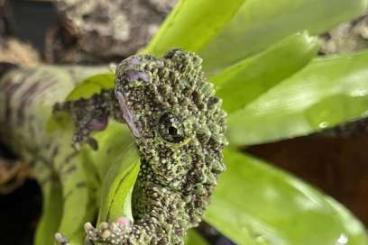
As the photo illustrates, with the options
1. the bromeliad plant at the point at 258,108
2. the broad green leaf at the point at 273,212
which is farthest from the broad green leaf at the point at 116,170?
the broad green leaf at the point at 273,212

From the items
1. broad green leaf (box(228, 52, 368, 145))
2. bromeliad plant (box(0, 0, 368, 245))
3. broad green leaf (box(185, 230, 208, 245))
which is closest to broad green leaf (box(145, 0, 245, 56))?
bromeliad plant (box(0, 0, 368, 245))

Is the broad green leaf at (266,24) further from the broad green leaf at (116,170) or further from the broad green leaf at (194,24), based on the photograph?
the broad green leaf at (116,170)

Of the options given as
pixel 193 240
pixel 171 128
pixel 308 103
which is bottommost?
pixel 193 240

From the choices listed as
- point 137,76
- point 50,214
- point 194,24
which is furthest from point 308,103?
point 50,214

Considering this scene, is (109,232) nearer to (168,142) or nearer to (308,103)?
(168,142)

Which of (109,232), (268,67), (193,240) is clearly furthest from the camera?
(193,240)

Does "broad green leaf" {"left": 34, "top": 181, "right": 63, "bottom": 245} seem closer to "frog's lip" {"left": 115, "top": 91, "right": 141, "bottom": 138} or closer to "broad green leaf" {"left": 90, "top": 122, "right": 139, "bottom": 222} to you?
"broad green leaf" {"left": 90, "top": 122, "right": 139, "bottom": 222}

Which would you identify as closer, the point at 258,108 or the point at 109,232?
the point at 109,232
